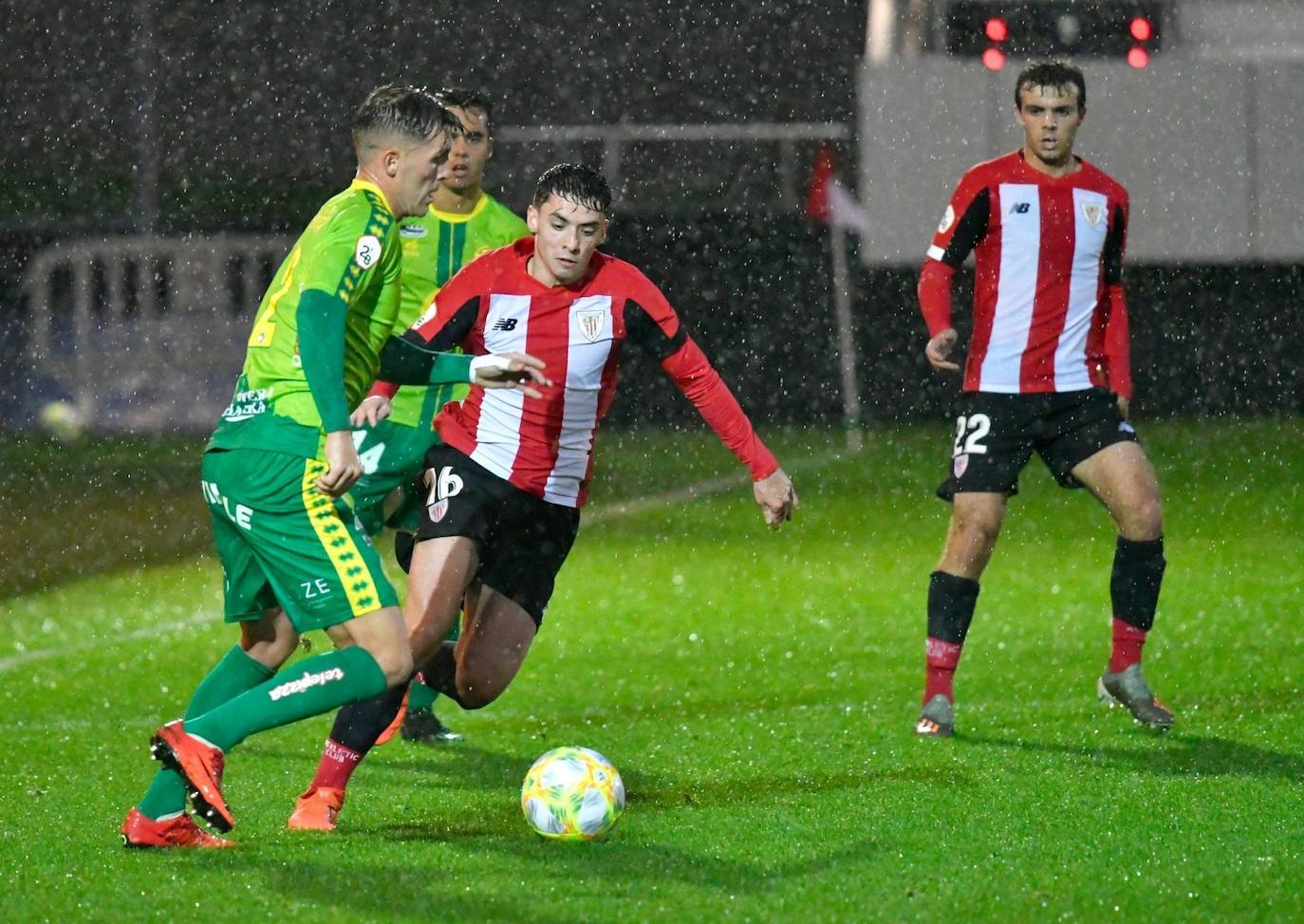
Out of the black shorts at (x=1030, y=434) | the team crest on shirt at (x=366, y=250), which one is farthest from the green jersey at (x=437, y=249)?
the team crest on shirt at (x=366, y=250)

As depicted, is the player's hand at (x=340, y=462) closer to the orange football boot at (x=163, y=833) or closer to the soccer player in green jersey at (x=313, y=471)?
the soccer player in green jersey at (x=313, y=471)

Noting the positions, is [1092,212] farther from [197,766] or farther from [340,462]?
[197,766]

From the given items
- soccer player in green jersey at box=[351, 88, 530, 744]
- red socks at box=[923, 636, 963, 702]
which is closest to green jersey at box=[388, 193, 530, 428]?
soccer player in green jersey at box=[351, 88, 530, 744]

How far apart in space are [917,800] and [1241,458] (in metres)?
10.1

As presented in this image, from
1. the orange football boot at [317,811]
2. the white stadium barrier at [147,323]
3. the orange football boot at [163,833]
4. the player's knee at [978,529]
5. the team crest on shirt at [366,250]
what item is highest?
the team crest on shirt at [366,250]

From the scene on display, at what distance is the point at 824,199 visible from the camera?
16.5 metres

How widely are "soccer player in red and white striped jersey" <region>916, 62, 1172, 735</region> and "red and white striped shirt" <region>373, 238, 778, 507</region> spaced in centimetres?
98

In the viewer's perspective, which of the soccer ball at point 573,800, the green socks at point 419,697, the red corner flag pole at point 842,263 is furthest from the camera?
the red corner flag pole at point 842,263

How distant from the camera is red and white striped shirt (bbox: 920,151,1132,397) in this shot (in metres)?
5.88

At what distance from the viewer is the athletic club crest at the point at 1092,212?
5.90 m

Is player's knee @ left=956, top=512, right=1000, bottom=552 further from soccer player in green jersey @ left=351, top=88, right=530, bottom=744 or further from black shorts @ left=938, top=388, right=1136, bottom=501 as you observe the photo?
soccer player in green jersey @ left=351, top=88, right=530, bottom=744

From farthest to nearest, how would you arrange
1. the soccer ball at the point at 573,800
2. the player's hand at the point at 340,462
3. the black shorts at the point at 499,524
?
1. the black shorts at the point at 499,524
2. the soccer ball at the point at 573,800
3. the player's hand at the point at 340,462

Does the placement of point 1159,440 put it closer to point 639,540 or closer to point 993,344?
point 639,540

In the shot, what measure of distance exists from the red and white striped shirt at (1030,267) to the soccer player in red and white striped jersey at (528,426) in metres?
1.10
